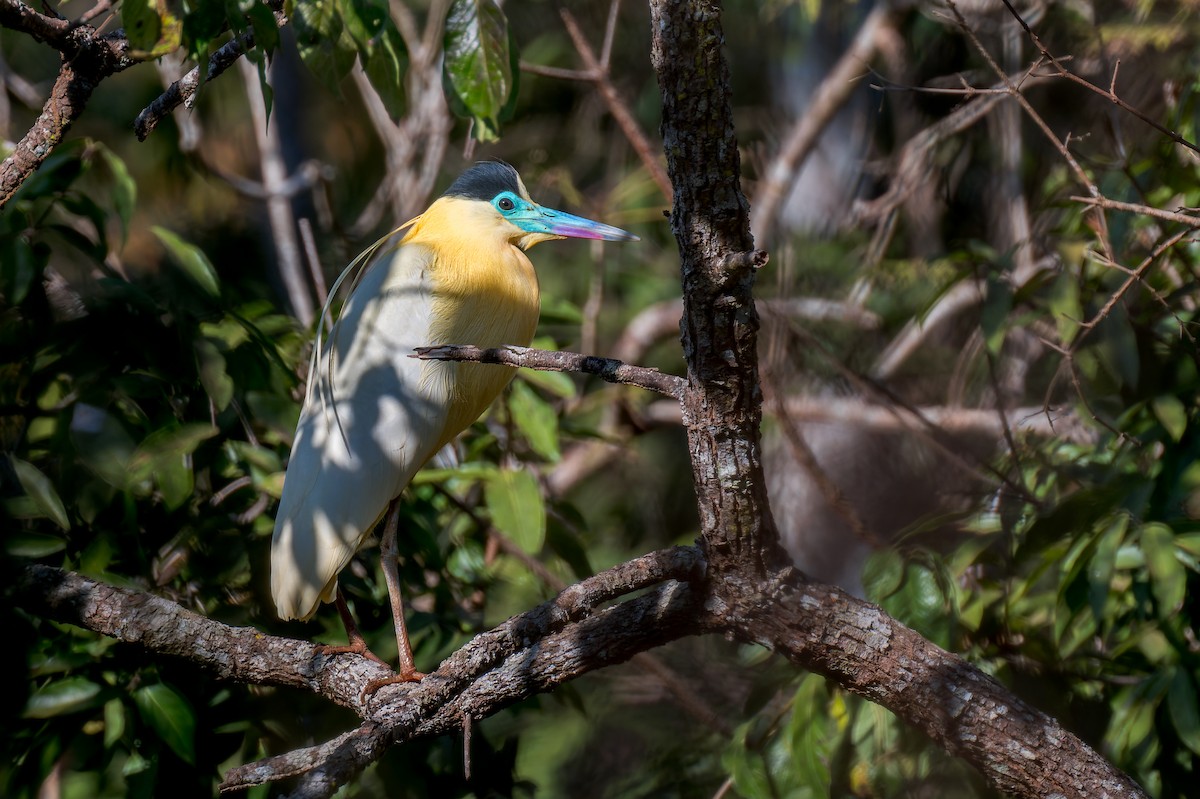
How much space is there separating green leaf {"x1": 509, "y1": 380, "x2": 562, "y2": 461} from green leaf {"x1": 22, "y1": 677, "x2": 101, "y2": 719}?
1145 millimetres

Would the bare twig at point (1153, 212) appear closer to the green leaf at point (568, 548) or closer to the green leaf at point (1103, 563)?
the green leaf at point (1103, 563)

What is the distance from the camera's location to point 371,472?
7.56 feet

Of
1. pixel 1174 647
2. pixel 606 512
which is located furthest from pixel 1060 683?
pixel 606 512

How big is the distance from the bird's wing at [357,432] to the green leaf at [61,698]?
38cm

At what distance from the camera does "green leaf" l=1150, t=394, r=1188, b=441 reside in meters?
2.01

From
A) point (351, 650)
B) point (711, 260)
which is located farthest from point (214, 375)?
point (711, 260)

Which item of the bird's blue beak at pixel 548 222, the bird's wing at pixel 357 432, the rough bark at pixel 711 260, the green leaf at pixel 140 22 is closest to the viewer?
the rough bark at pixel 711 260

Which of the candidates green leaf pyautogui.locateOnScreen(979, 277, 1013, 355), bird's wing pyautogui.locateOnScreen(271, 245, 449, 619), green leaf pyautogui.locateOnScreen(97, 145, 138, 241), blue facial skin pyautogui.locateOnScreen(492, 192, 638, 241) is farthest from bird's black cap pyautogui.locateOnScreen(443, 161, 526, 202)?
green leaf pyautogui.locateOnScreen(979, 277, 1013, 355)

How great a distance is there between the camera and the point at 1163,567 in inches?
71.1

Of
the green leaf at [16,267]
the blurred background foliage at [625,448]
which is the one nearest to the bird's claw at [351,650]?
the blurred background foliage at [625,448]

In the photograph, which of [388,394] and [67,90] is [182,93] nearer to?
[67,90]

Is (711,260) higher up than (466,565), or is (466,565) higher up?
(711,260)

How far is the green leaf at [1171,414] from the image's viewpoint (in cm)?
201

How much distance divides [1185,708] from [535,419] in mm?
1567
